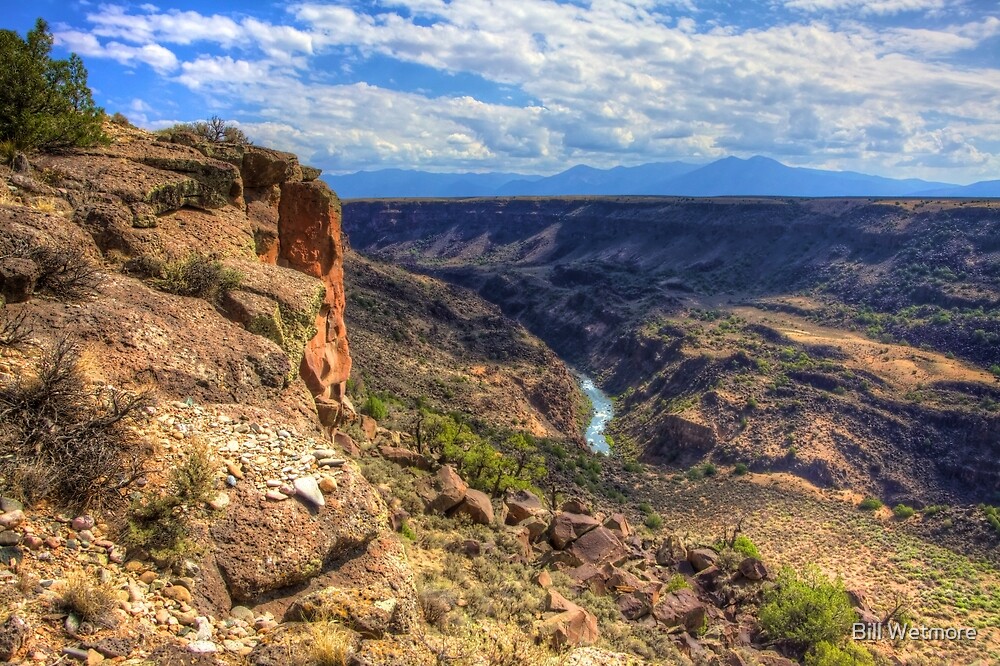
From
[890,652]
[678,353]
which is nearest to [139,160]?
[890,652]

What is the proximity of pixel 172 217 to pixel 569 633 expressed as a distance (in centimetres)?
1183

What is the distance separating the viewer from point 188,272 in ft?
35.4

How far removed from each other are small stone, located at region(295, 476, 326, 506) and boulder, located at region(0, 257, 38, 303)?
491 centimetres

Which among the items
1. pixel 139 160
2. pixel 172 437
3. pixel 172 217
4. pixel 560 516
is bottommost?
pixel 560 516

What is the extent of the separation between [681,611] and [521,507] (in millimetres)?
6061

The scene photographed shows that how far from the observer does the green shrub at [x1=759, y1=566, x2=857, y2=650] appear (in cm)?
2083

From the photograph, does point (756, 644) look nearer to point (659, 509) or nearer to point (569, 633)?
point (569, 633)

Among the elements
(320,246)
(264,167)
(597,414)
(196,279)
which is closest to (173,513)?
(196,279)

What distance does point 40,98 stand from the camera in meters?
13.1

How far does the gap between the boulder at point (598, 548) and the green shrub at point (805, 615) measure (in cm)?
582

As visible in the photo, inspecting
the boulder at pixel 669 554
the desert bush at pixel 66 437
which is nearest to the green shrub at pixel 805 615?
the boulder at pixel 669 554

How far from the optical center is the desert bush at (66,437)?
6324 mm

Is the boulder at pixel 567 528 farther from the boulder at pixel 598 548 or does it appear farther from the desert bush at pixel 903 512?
the desert bush at pixel 903 512

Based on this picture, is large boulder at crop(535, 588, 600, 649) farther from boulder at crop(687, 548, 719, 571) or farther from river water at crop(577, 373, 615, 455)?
river water at crop(577, 373, 615, 455)
